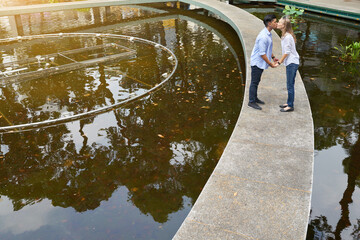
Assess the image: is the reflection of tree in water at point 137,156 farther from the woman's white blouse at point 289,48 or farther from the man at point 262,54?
the woman's white blouse at point 289,48

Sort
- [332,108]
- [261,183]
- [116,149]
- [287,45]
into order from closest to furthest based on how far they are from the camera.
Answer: [261,183], [287,45], [116,149], [332,108]

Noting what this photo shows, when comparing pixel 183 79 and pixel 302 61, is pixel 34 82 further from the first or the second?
pixel 302 61

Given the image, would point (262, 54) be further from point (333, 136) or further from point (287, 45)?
point (333, 136)

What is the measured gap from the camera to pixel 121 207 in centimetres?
497

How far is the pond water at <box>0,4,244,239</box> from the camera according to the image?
4.80 metres

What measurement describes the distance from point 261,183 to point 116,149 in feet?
9.56

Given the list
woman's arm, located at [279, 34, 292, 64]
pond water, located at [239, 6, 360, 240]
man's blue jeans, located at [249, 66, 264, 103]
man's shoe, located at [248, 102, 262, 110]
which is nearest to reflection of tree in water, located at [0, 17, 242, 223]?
man's shoe, located at [248, 102, 262, 110]

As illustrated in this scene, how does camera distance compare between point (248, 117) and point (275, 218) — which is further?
point (248, 117)

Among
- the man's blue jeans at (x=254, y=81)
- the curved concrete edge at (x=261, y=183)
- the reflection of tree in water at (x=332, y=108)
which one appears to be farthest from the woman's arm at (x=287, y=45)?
the reflection of tree in water at (x=332, y=108)

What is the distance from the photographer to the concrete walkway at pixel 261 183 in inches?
153

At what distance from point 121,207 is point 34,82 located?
6288mm

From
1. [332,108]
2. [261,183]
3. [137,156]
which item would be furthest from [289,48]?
[137,156]

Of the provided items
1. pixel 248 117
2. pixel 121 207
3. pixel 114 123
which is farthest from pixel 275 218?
pixel 114 123

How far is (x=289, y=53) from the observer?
620 cm
